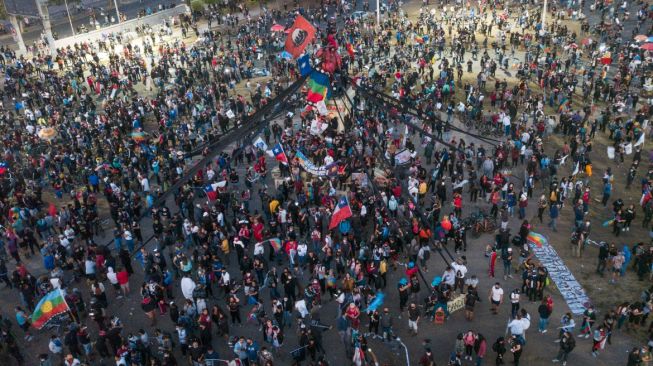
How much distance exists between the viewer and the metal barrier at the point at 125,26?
50875 mm

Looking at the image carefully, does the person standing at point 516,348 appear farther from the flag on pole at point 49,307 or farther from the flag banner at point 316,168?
the flag on pole at point 49,307

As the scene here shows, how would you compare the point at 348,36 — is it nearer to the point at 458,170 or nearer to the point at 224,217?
the point at 458,170

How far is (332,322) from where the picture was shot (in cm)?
1848

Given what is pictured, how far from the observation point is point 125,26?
54469 millimetres

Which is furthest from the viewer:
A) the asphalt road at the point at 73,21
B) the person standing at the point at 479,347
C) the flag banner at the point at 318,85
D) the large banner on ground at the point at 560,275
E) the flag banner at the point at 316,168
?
the asphalt road at the point at 73,21

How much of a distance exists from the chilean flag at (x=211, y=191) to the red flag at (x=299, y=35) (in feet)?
21.9

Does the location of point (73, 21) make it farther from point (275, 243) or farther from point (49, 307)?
point (49, 307)

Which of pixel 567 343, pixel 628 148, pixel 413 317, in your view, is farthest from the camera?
pixel 628 148

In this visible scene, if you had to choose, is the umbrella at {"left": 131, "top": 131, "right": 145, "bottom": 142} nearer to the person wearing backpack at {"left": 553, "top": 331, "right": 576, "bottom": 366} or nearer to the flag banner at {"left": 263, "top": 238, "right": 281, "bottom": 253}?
the flag banner at {"left": 263, "top": 238, "right": 281, "bottom": 253}

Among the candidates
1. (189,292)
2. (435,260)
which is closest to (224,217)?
(189,292)

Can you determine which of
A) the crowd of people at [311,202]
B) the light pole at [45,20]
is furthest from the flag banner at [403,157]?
the light pole at [45,20]

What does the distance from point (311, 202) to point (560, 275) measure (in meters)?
10.1

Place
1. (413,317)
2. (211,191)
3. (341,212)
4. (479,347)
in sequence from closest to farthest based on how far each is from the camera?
1. (479,347)
2. (413,317)
3. (341,212)
4. (211,191)

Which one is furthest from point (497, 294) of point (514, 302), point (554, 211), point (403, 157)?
point (403, 157)
